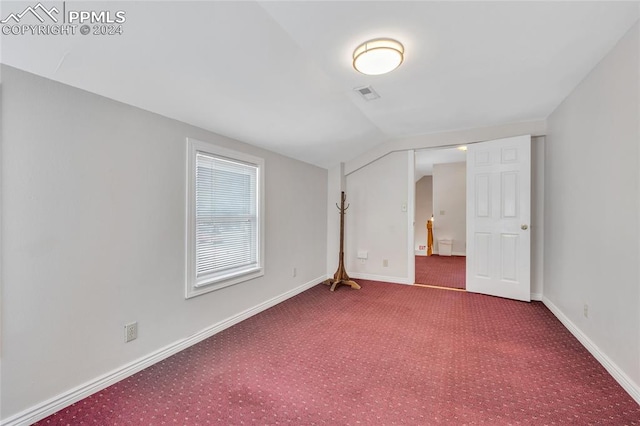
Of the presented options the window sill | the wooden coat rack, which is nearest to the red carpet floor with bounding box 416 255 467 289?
the wooden coat rack

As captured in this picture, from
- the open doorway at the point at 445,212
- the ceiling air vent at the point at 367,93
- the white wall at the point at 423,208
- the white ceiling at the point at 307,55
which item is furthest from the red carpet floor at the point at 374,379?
the white wall at the point at 423,208

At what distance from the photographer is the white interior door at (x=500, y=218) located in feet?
11.3

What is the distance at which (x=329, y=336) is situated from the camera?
2561 millimetres

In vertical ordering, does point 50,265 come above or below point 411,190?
below

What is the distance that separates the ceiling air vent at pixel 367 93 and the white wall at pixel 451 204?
5670mm

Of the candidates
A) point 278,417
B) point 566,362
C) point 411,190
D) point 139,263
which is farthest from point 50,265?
point 411,190

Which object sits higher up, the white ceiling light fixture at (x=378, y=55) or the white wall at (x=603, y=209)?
the white ceiling light fixture at (x=378, y=55)

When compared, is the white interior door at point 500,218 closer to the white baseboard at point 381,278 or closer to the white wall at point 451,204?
the white baseboard at point 381,278

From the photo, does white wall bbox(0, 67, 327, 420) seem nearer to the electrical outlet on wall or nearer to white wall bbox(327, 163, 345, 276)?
the electrical outlet on wall

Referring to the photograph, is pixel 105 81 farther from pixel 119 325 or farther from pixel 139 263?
pixel 119 325

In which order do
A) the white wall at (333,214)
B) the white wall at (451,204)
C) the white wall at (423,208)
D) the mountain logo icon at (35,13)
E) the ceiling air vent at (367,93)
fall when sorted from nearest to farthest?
the mountain logo icon at (35,13), the ceiling air vent at (367,93), the white wall at (333,214), the white wall at (451,204), the white wall at (423,208)

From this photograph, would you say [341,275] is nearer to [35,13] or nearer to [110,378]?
[110,378]

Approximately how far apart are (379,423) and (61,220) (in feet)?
7.11

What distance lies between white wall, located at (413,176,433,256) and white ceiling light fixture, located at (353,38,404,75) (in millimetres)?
6993
